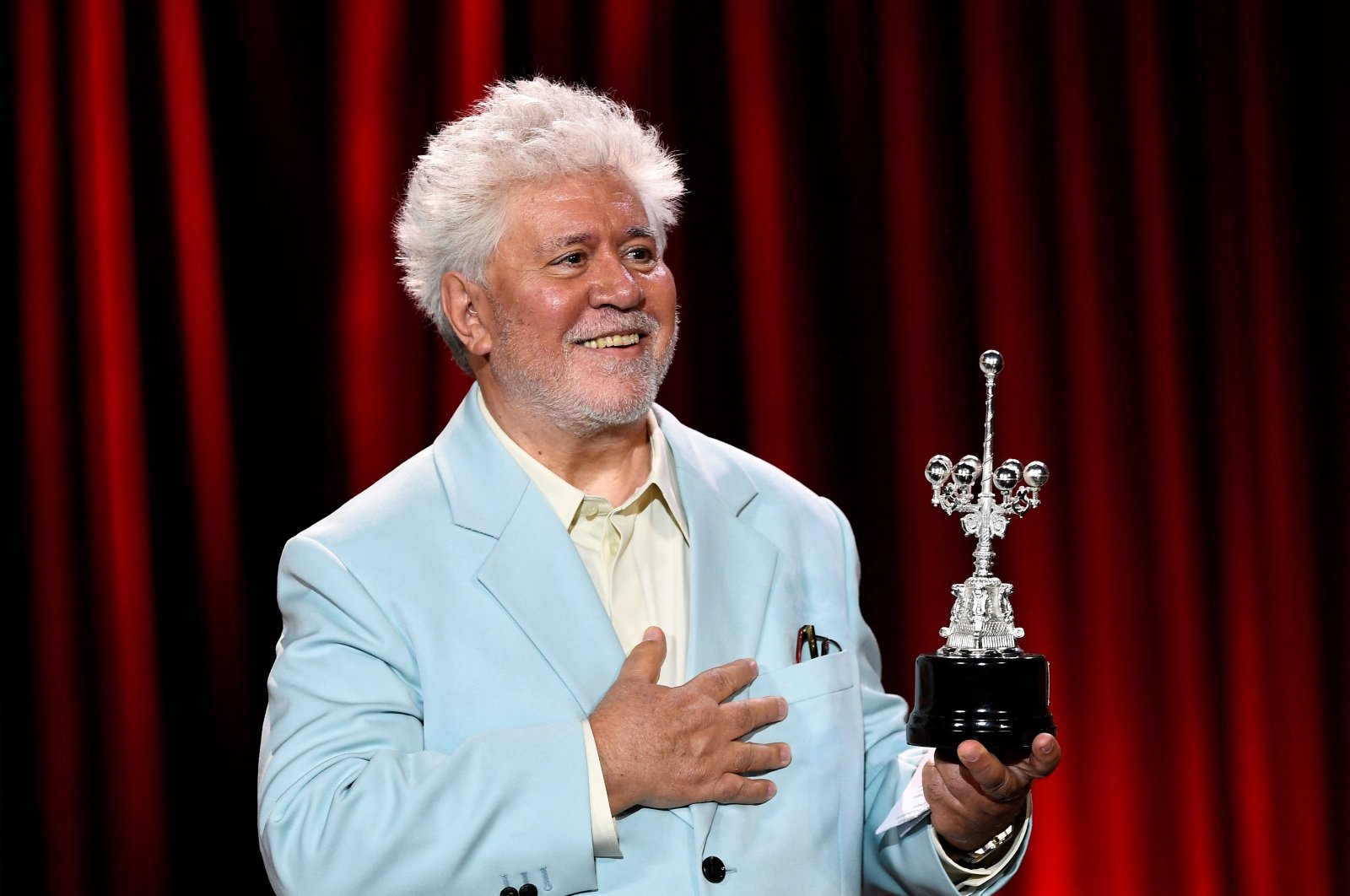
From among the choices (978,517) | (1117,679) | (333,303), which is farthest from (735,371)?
(978,517)

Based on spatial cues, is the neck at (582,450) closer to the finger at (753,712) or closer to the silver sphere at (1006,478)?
the finger at (753,712)

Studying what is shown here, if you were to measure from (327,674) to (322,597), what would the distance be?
11 cm

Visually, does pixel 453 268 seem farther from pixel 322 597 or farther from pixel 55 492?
pixel 55 492

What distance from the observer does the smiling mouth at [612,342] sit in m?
2.06

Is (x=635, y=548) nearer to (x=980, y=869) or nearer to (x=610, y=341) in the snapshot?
(x=610, y=341)

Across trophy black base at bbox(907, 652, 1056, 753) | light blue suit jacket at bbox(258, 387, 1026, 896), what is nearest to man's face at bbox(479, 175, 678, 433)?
light blue suit jacket at bbox(258, 387, 1026, 896)

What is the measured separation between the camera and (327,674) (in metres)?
1.78

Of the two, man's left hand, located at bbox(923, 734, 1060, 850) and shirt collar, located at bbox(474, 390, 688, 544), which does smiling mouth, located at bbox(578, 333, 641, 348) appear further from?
man's left hand, located at bbox(923, 734, 1060, 850)

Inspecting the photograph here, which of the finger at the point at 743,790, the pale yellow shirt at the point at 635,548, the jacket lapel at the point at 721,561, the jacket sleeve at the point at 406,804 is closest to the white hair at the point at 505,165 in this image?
the pale yellow shirt at the point at 635,548

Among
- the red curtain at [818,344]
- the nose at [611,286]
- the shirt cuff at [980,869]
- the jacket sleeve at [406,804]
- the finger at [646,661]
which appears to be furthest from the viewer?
the red curtain at [818,344]

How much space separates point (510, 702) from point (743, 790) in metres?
0.31

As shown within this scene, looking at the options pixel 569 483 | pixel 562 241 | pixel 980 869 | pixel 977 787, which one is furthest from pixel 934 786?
pixel 562 241

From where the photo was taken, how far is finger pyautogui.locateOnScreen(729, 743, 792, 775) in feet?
5.94

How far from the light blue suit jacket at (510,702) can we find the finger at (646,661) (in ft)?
0.17
